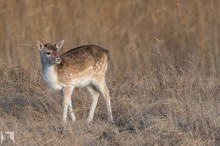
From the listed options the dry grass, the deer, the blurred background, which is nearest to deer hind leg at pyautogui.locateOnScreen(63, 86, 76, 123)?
the deer

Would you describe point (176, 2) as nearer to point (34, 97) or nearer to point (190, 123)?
point (34, 97)

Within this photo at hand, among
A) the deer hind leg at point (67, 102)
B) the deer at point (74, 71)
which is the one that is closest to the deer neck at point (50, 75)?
the deer at point (74, 71)

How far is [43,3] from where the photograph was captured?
42.3 ft

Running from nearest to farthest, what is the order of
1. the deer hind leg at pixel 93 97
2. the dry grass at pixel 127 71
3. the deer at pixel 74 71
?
1. the dry grass at pixel 127 71
2. the deer at pixel 74 71
3. the deer hind leg at pixel 93 97

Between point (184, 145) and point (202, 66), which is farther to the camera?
point (202, 66)

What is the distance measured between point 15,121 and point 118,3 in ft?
17.7

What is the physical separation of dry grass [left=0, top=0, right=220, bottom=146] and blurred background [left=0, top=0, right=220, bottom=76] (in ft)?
0.06

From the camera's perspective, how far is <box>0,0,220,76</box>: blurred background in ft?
40.4

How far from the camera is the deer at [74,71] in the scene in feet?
27.7

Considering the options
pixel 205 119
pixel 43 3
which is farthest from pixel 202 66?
pixel 205 119

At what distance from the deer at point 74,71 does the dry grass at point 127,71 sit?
0.18 m

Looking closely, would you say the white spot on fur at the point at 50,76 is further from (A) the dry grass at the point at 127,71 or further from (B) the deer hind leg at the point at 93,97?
(B) the deer hind leg at the point at 93,97

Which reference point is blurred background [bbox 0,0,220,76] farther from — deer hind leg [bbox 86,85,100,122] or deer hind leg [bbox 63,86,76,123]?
deer hind leg [bbox 63,86,76,123]

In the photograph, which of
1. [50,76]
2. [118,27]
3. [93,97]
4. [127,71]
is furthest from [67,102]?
[118,27]
